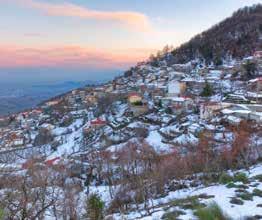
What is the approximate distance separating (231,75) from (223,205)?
61372 millimetres

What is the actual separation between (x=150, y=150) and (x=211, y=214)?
23.9m

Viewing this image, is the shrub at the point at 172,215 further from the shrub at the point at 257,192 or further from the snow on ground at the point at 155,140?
the snow on ground at the point at 155,140

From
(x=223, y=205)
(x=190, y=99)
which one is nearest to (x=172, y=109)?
(x=190, y=99)

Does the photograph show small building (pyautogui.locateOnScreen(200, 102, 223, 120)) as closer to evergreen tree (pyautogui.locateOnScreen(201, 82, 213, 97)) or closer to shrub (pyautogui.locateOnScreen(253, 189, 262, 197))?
evergreen tree (pyautogui.locateOnScreen(201, 82, 213, 97))

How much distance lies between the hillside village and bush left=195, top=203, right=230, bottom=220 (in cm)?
45

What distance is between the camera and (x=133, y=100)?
60.0 m

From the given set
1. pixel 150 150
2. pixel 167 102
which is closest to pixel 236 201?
pixel 150 150

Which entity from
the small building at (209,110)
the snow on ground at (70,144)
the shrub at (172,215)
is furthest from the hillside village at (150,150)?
the snow on ground at (70,144)

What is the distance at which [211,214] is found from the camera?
681 cm

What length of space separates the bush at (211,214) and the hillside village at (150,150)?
45 centimetres

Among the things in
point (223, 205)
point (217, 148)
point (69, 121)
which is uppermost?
point (223, 205)

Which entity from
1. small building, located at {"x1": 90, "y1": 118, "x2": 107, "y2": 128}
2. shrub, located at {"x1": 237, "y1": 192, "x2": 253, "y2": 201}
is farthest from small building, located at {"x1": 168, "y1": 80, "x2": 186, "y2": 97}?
shrub, located at {"x1": 237, "y1": 192, "x2": 253, "y2": 201}

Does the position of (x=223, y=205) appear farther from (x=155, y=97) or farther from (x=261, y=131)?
(x=155, y=97)

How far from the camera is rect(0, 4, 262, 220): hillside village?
1134cm
